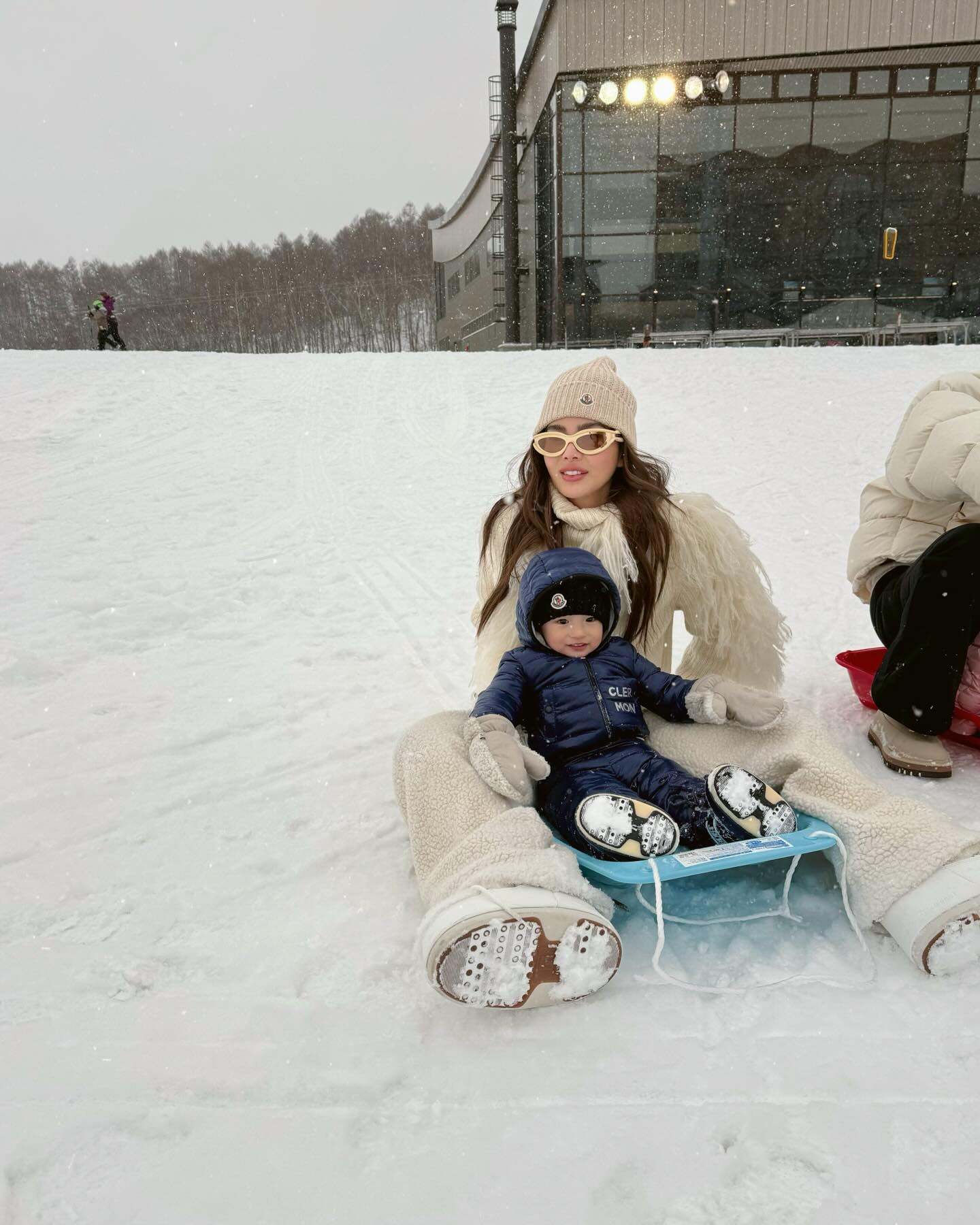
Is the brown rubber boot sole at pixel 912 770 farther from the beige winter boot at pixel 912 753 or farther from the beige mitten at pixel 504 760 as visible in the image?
the beige mitten at pixel 504 760

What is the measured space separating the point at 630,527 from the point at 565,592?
0.40 meters

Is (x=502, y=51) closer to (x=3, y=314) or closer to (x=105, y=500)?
(x=105, y=500)

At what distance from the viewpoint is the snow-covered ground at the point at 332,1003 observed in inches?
48.6

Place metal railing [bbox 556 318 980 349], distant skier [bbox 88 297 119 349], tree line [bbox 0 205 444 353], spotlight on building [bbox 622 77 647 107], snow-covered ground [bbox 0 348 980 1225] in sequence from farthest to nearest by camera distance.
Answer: tree line [bbox 0 205 444 353] → metal railing [bbox 556 318 980 349] → spotlight on building [bbox 622 77 647 107] → distant skier [bbox 88 297 119 349] → snow-covered ground [bbox 0 348 980 1225]

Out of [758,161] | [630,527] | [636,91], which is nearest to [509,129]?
[636,91]

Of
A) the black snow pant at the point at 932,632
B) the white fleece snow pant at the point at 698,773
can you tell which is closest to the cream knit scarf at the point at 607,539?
the white fleece snow pant at the point at 698,773

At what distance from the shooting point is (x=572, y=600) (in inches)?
89.7

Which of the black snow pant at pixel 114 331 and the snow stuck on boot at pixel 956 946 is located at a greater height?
the black snow pant at pixel 114 331

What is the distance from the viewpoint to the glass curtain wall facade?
630 inches

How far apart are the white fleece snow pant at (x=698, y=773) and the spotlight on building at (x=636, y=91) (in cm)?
1716

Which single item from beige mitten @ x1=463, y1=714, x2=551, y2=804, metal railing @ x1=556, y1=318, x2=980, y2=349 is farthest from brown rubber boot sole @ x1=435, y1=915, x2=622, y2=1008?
metal railing @ x1=556, y1=318, x2=980, y2=349

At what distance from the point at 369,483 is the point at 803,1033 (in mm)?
6617

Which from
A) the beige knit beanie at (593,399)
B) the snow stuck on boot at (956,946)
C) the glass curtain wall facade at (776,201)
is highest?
the glass curtain wall facade at (776,201)

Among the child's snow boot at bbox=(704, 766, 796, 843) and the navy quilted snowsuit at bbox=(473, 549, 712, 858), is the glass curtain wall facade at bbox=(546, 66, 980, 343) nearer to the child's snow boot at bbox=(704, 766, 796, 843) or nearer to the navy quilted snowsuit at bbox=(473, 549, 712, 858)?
the navy quilted snowsuit at bbox=(473, 549, 712, 858)
